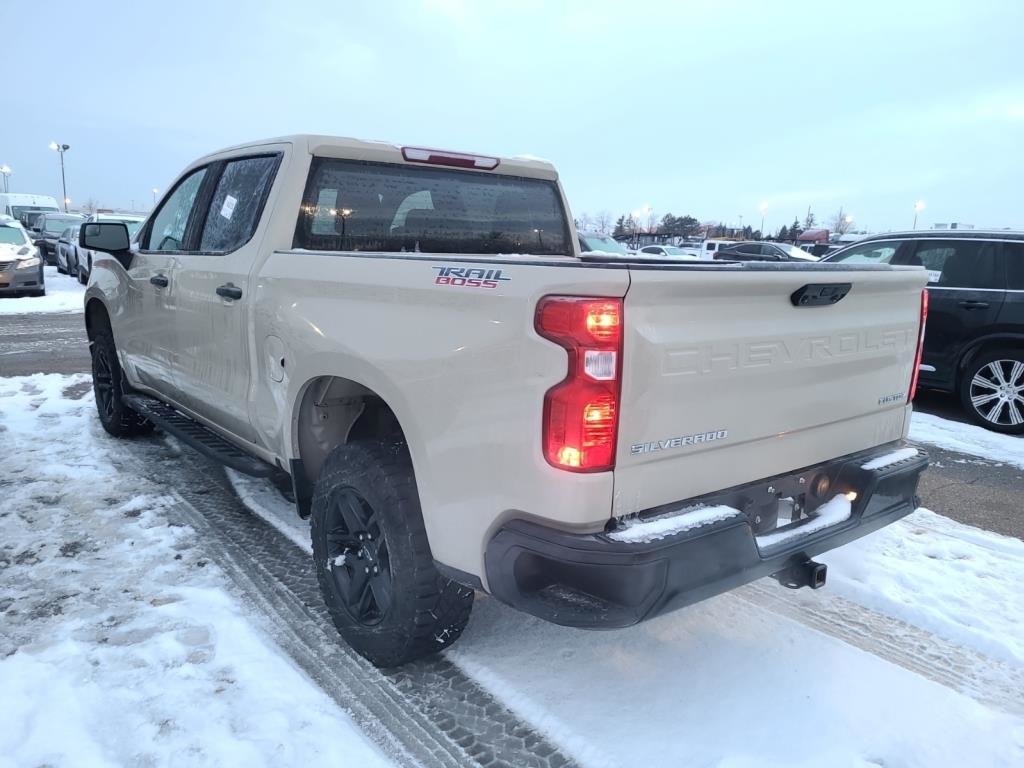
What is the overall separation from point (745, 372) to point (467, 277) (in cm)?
92

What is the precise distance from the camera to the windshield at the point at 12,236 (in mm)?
14727

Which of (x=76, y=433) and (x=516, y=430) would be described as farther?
(x=76, y=433)

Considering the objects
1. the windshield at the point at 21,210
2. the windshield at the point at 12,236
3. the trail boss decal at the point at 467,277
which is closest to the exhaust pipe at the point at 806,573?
the trail boss decal at the point at 467,277

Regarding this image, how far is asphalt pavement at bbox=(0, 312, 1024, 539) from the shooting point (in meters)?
4.61

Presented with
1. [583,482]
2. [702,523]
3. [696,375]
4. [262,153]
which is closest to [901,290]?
[696,375]

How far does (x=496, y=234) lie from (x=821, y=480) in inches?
82.5

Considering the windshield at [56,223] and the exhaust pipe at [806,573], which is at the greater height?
the windshield at [56,223]

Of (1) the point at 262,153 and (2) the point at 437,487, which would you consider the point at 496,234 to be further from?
(2) the point at 437,487

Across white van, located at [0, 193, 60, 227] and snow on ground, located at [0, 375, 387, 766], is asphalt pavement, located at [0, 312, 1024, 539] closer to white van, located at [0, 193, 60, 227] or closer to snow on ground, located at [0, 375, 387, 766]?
snow on ground, located at [0, 375, 387, 766]

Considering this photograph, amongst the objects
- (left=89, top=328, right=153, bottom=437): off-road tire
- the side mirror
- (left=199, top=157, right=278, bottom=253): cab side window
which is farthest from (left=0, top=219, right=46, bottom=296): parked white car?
(left=199, top=157, right=278, bottom=253): cab side window

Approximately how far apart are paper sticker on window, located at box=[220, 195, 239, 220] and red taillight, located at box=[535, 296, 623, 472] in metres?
2.43

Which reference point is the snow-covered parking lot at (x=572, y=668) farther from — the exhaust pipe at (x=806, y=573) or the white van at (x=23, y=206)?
the white van at (x=23, y=206)

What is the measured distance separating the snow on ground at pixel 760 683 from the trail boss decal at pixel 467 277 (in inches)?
58.9

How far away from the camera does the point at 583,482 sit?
2018mm
